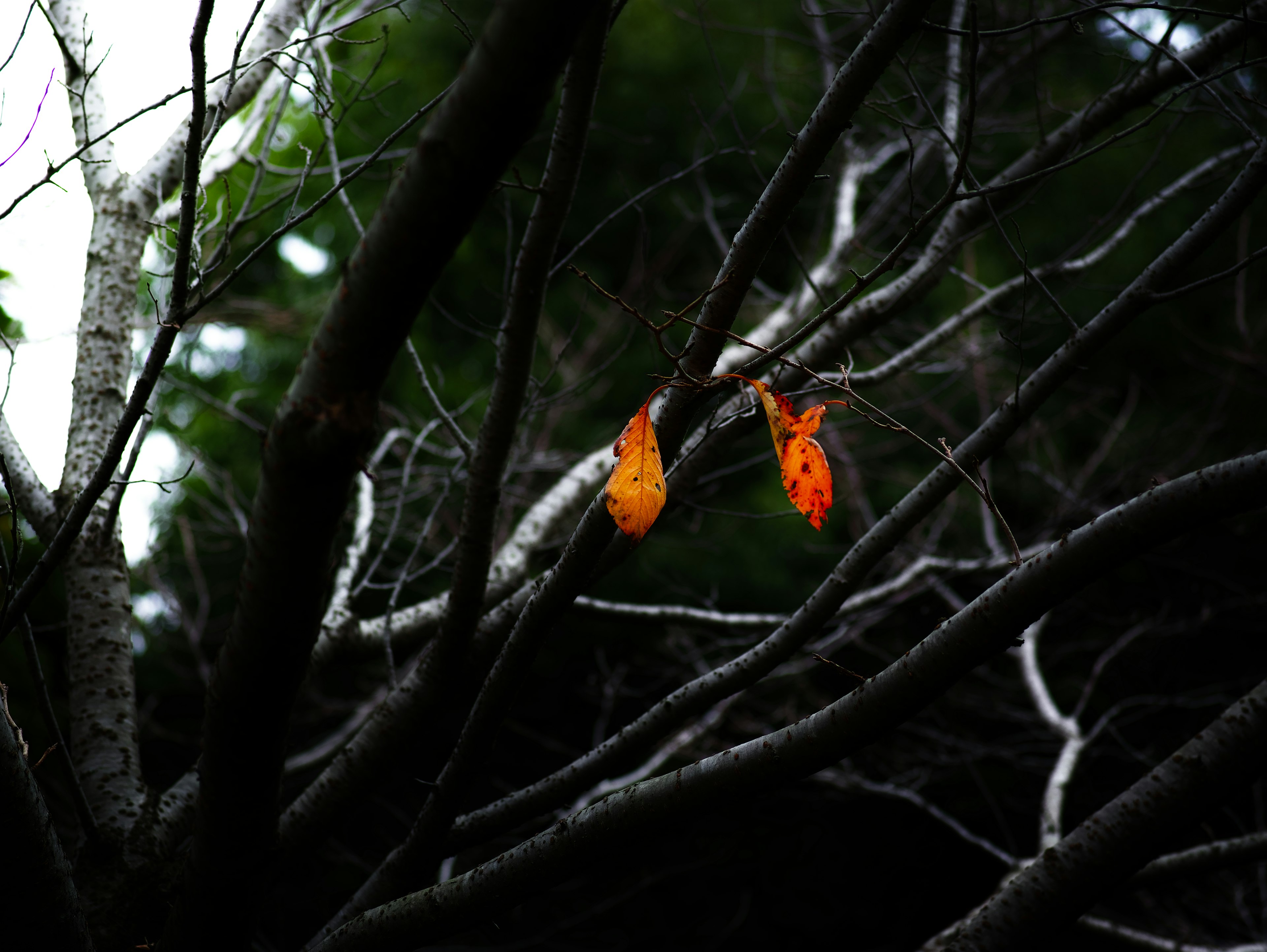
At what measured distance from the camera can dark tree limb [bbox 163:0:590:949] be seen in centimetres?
74

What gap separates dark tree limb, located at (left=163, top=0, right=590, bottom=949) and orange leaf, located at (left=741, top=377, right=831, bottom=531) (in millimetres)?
507

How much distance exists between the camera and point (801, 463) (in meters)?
1.09

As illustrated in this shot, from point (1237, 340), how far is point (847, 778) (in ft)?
12.2

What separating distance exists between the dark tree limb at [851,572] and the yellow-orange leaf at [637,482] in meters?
0.76

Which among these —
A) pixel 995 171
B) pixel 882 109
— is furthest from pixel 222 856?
pixel 995 171

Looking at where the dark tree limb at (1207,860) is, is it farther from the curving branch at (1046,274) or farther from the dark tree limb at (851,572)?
the curving branch at (1046,274)

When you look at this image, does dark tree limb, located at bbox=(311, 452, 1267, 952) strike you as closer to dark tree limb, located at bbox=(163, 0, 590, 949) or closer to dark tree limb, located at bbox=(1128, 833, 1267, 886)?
dark tree limb, located at bbox=(163, 0, 590, 949)

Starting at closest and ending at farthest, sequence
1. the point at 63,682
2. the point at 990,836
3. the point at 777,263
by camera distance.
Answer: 1. the point at 63,682
2. the point at 990,836
3. the point at 777,263

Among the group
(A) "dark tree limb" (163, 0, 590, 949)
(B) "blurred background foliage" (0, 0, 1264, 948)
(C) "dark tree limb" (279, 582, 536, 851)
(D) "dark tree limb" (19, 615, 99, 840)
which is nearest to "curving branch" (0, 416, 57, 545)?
(D) "dark tree limb" (19, 615, 99, 840)

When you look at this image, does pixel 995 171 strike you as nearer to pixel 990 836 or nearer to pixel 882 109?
pixel 882 109

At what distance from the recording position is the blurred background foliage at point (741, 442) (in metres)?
4.24

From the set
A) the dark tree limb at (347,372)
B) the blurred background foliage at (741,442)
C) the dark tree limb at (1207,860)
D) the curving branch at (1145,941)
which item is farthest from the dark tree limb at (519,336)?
the curving branch at (1145,941)

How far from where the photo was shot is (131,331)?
2.26 meters

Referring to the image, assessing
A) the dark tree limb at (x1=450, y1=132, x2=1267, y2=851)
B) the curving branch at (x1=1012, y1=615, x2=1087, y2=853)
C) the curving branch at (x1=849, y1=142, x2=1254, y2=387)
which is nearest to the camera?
the dark tree limb at (x1=450, y1=132, x2=1267, y2=851)
